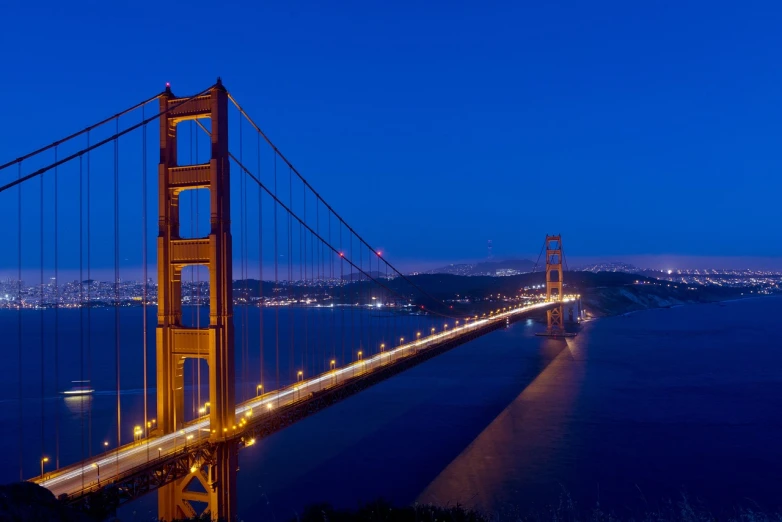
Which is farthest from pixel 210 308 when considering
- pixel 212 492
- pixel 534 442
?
pixel 534 442

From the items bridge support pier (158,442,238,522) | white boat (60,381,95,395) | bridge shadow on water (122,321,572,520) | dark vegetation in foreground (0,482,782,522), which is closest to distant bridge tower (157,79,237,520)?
bridge support pier (158,442,238,522)

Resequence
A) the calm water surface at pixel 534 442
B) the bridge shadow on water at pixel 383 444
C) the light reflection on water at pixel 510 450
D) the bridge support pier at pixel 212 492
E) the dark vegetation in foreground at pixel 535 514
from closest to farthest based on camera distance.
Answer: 1. the dark vegetation in foreground at pixel 535 514
2. the bridge support pier at pixel 212 492
3. the light reflection on water at pixel 510 450
4. the calm water surface at pixel 534 442
5. the bridge shadow on water at pixel 383 444

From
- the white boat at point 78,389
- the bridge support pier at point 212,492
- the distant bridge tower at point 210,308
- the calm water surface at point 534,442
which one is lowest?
the calm water surface at point 534,442

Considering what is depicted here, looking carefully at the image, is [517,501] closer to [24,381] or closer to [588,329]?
[24,381]

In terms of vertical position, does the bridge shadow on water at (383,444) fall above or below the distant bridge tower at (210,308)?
below

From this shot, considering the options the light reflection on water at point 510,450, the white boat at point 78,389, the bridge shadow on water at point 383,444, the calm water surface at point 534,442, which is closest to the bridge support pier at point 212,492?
the bridge shadow on water at point 383,444

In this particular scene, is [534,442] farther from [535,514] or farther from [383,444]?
[535,514]

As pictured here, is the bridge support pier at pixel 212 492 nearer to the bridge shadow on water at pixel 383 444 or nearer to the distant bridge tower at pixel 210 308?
the distant bridge tower at pixel 210 308
